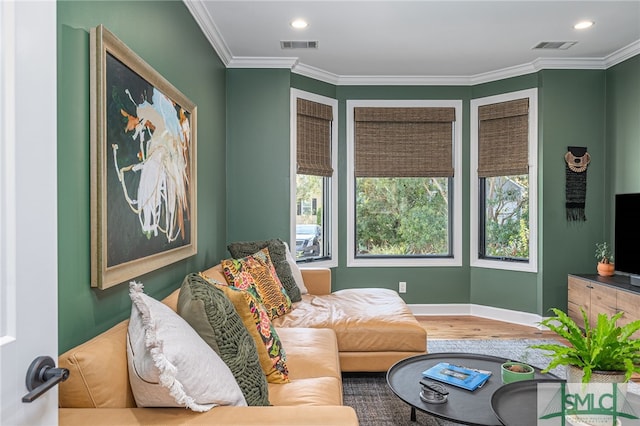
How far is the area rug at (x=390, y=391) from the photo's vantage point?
2.52 m

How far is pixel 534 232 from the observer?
15.0 feet

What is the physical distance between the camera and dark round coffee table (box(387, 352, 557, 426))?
1.82 m

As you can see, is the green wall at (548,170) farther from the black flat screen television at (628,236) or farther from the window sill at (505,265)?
the black flat screen television at (628,236)

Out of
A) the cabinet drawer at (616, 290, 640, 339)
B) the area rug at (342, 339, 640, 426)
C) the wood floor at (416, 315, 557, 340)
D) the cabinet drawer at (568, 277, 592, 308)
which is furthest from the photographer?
the wood floor at (416, 315, 557, 340)

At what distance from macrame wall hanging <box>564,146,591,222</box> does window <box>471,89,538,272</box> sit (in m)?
0.31

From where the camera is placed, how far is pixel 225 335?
1.59m

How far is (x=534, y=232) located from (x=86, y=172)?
426cm

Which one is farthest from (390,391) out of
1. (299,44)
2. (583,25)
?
(583,25)

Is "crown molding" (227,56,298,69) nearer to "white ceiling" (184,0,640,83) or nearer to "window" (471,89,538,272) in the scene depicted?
"white ceiling" (184,0,640,83)

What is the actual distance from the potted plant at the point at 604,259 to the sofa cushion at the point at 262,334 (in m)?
3.54

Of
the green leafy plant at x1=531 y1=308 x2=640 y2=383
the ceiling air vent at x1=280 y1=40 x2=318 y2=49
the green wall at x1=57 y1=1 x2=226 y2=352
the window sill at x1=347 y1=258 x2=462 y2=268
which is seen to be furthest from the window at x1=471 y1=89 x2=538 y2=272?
the green leafy plant at x1=531 y1=308 x2=640 y2=383

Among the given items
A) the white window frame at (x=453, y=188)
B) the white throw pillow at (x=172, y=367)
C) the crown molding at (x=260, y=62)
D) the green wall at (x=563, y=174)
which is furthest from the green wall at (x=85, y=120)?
the green wall at (x=563, y=174)

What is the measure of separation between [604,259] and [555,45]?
6.72 ft

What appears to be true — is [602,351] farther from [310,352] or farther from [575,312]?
[575,312]
